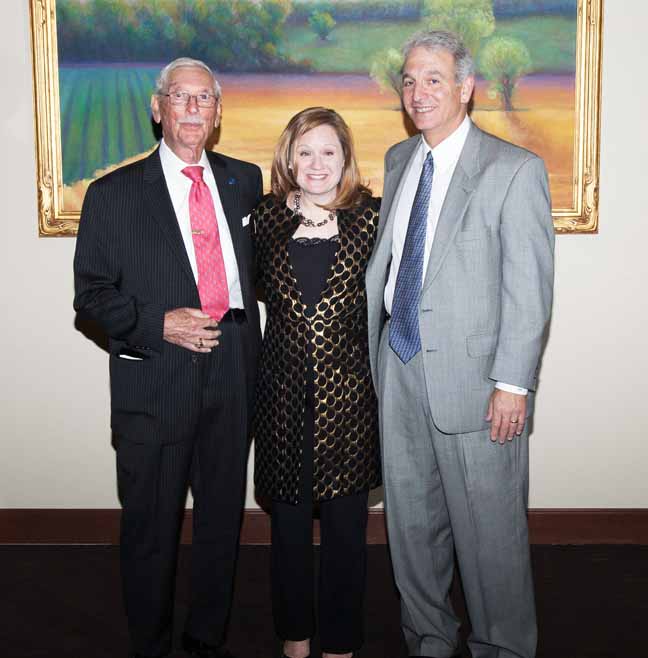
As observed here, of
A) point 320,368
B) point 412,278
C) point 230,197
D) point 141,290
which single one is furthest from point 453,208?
point 141,290

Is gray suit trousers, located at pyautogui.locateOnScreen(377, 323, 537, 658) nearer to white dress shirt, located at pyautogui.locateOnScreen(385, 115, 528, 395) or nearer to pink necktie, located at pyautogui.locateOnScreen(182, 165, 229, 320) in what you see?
white dress shirt, located at pyautogui.locateOnScreen(385, 115, 528, 395)

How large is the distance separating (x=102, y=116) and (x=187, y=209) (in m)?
1.10

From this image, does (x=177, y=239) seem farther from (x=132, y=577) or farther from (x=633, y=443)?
(x=633, y=443)

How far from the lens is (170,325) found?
2.67 m

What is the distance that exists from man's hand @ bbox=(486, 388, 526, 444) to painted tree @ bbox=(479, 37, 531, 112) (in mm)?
1611

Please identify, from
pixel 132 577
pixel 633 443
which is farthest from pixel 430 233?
pixel 633 443

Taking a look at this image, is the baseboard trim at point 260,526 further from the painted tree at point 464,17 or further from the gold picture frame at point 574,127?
the painted tree at point 464,17

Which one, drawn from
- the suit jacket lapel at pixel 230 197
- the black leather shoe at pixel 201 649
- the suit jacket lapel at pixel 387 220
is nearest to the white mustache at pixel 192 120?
the suit jacket lapel at pixel 230 197

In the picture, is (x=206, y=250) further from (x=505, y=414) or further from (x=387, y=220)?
(x=505, y=414)

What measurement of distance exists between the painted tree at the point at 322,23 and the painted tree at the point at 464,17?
40 cm

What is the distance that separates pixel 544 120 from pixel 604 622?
6.72 feet

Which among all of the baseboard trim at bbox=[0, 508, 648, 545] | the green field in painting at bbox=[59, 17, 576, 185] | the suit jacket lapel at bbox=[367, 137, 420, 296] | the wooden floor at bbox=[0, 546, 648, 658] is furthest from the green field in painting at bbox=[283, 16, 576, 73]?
the wooden floor at bbox=[0, 546, 648, 658]

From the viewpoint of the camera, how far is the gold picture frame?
3529 millimetres

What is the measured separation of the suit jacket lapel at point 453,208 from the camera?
2.54m
